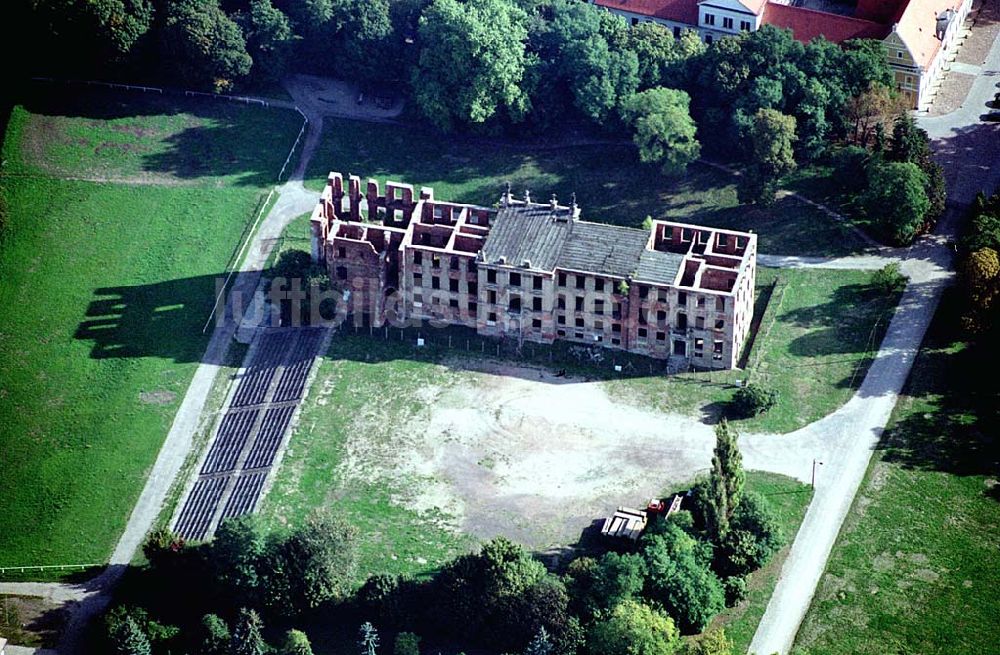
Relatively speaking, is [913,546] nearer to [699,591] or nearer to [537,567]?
[699,591]

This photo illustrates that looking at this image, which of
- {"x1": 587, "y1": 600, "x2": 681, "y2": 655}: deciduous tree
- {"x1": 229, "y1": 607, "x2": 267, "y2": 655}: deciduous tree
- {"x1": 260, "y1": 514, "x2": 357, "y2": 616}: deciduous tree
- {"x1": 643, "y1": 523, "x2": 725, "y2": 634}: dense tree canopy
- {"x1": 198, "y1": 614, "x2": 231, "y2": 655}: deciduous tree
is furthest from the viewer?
{"x1": 260, "y1": 514, "x2": 357, "y2": 616}: deciduous tree

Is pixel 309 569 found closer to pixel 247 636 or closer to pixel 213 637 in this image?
pixel 247 636

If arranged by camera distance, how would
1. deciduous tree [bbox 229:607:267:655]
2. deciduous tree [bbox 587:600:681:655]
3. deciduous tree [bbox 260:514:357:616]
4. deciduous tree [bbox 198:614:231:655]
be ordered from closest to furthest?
deciduous tree [bbox 587:600:681:655] < deciduous tree [bbox 229:607:267:655] < deciduous tree [bbox 198:614:231:655] < deciduous tree [bbox 260:514:357:616]

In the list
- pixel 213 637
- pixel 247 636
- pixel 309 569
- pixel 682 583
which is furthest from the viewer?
pixel 309 569

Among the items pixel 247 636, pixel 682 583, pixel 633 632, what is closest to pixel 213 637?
pixel 247 636

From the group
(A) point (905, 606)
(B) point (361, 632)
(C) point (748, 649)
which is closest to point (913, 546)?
(A) point (905, 606)

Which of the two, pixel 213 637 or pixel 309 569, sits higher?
pixel 309 569

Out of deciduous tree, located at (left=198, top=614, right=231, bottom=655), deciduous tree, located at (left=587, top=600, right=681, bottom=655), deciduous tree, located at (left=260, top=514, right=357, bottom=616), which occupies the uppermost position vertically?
deciduous tree, located at (left=587, top=600, right=681, bottom=655)

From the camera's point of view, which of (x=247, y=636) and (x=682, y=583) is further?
(x=247, y=636)

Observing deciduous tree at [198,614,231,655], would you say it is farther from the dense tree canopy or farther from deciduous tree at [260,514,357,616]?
the dense tree canopy

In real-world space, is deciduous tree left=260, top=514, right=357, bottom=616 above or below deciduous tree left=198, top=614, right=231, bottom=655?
above

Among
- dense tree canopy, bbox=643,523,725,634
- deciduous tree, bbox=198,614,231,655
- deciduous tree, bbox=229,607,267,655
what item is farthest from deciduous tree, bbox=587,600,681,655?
deciduous tree, bbox=198,614,231,655
